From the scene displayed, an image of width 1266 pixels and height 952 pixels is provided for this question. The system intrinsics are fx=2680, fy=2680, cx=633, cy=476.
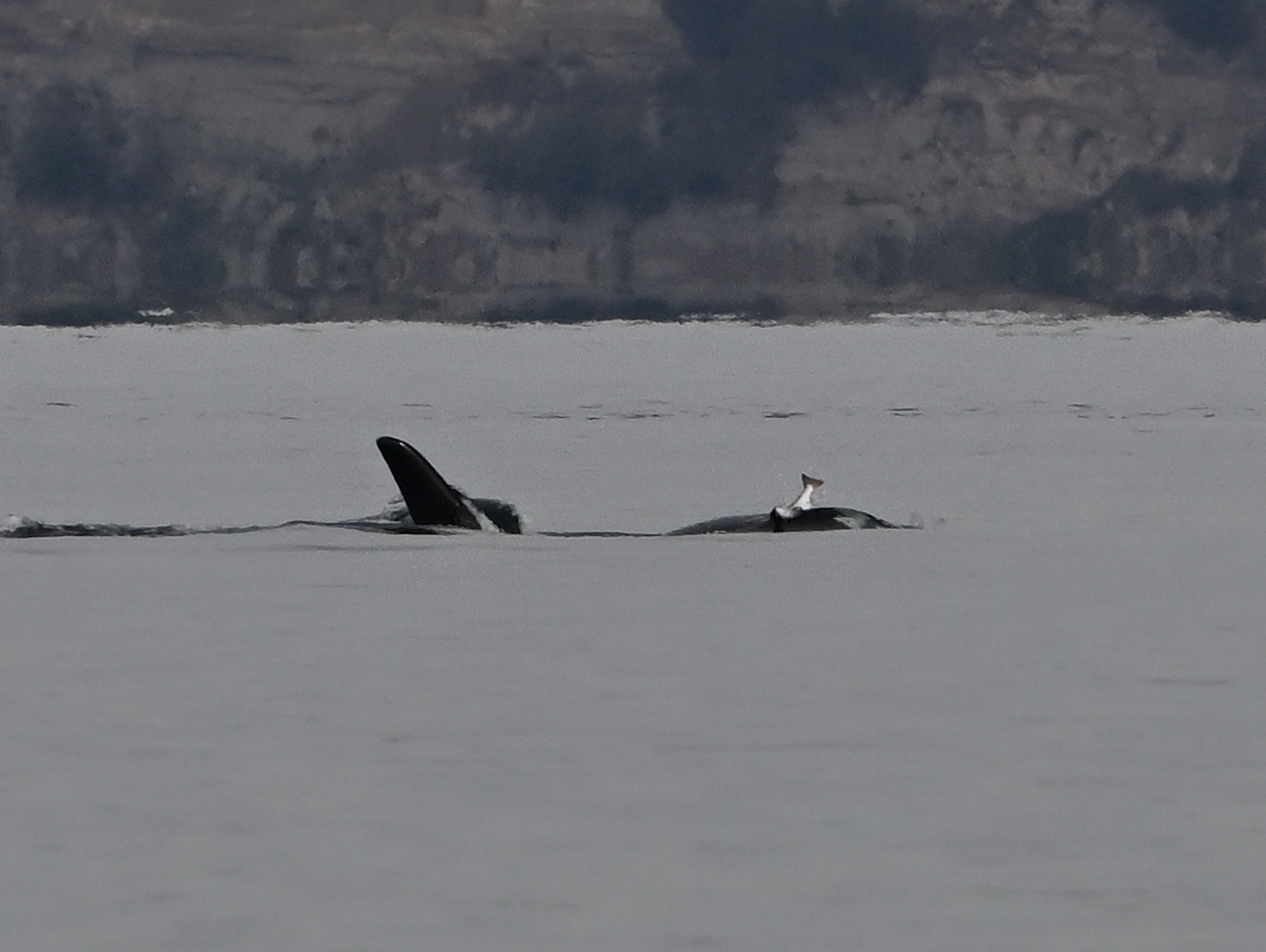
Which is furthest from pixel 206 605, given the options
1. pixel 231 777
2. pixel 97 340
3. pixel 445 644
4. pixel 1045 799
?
pixel 97 340

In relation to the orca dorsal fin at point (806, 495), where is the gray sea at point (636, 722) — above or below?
below

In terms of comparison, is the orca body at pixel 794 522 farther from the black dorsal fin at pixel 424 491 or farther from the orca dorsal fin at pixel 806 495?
the black dorsal fin at pixel 424 491

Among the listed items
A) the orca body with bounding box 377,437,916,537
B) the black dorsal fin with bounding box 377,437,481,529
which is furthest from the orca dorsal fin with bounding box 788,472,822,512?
the black dorsal fin with bounding box 377,437,481,529

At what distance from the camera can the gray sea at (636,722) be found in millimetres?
10570

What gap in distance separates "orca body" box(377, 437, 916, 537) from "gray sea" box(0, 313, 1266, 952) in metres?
0.40

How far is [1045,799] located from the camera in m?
12.7

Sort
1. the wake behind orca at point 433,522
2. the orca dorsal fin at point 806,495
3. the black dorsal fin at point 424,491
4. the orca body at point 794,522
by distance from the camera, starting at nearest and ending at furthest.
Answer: the orca dorsal fin at point 806,495 < the black dorsal fin at point 424,491 < the wake behind orca at point 433,522 < the orca body at point 794,522

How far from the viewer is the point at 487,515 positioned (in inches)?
1145

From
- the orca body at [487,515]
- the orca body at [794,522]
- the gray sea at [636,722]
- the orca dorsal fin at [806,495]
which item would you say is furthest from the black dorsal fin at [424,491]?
the orca dorsal fin at [806,495]

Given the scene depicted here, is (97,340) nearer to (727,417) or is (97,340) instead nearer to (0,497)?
(727,417)

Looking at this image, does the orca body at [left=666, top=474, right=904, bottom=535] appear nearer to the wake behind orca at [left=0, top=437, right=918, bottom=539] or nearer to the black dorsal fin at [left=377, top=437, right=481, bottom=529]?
the wake behind orca at [left=0, top=437, right=918, bottom=539]

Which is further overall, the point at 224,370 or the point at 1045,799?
the point at 224,370

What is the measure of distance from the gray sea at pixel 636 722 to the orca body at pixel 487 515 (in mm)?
397

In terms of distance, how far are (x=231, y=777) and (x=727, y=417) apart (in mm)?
52030
